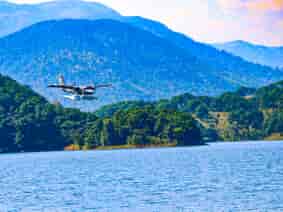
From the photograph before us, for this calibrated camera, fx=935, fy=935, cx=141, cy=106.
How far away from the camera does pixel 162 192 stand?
87625mm

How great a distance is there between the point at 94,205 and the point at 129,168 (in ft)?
181

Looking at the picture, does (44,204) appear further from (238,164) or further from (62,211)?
(238,164)

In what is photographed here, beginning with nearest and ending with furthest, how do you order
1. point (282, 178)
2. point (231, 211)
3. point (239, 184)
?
1. point (231, 211)
2. point (239, 184)
3. point (282, 178)

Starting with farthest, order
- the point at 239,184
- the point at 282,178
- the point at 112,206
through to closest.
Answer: the point at 282,178 < the point at 239,184 < the point at 112,206

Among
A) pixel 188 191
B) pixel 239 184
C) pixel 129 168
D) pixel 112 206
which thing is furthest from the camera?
pixel 129 168

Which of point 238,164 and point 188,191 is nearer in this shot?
point 188,191

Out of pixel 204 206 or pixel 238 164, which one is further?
pixel 238 164

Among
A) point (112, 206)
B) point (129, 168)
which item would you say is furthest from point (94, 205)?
point (129, 168)

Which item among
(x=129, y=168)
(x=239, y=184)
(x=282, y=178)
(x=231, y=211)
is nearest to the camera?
(x=231, y=211)

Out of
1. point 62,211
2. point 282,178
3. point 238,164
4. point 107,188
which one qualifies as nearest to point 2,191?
point 107,188

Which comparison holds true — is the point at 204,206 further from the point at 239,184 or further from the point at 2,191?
the point at 2,191

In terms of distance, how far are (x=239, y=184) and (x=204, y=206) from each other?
67.5ft

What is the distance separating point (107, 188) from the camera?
9506cm

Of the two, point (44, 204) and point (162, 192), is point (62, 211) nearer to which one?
point (44, 204)
